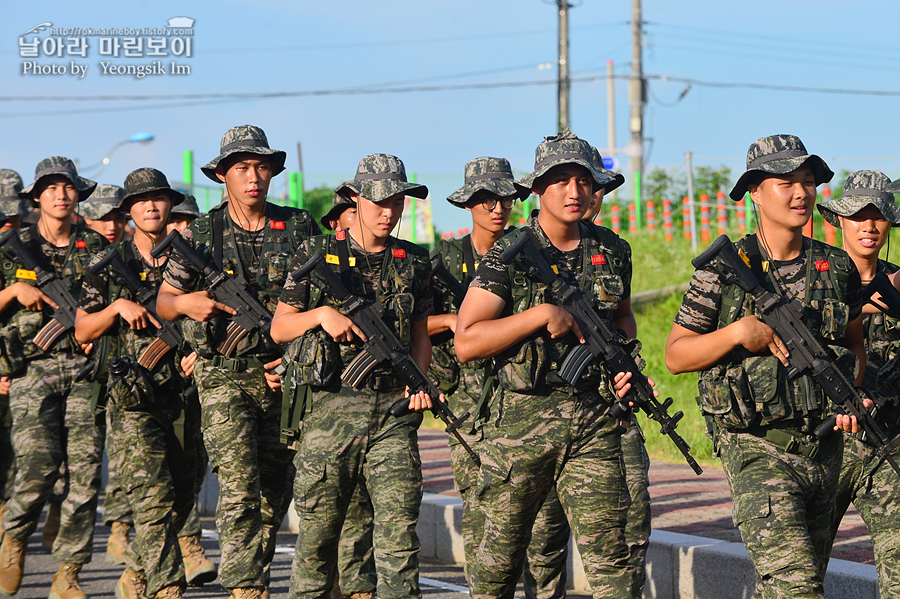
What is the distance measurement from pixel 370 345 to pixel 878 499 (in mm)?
A: 2341

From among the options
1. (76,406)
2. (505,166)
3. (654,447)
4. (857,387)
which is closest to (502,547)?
(857,387)

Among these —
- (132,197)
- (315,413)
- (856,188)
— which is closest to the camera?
(315,413)

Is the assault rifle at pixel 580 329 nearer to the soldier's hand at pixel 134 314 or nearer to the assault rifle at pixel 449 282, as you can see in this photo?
the assault rifle at pixel 449 282

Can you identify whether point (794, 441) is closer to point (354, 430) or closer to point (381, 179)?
point (354, 430)

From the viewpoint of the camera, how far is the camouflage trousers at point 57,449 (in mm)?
7238

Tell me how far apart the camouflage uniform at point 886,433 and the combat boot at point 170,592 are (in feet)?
11.3

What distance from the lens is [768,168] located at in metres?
4.91

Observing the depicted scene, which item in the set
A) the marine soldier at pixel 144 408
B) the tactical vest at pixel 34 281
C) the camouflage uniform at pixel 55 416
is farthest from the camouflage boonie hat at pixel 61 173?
the marine soldier at pixel 144 408

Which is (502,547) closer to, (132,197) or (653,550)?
(653,550)

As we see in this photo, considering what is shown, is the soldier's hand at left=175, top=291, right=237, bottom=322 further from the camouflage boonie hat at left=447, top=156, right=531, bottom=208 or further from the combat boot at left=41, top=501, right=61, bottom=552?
the combat boot at left=41, top=501, right=61, bottom=552

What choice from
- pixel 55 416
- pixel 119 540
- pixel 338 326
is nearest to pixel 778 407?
pixel 338 326

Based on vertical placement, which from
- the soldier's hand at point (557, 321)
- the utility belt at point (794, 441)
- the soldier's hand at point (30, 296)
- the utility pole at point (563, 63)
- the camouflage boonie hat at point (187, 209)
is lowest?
the utility belt at point (794, 441)

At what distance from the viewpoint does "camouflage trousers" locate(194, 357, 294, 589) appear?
20.1ft

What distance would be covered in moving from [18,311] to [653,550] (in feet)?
14.8
